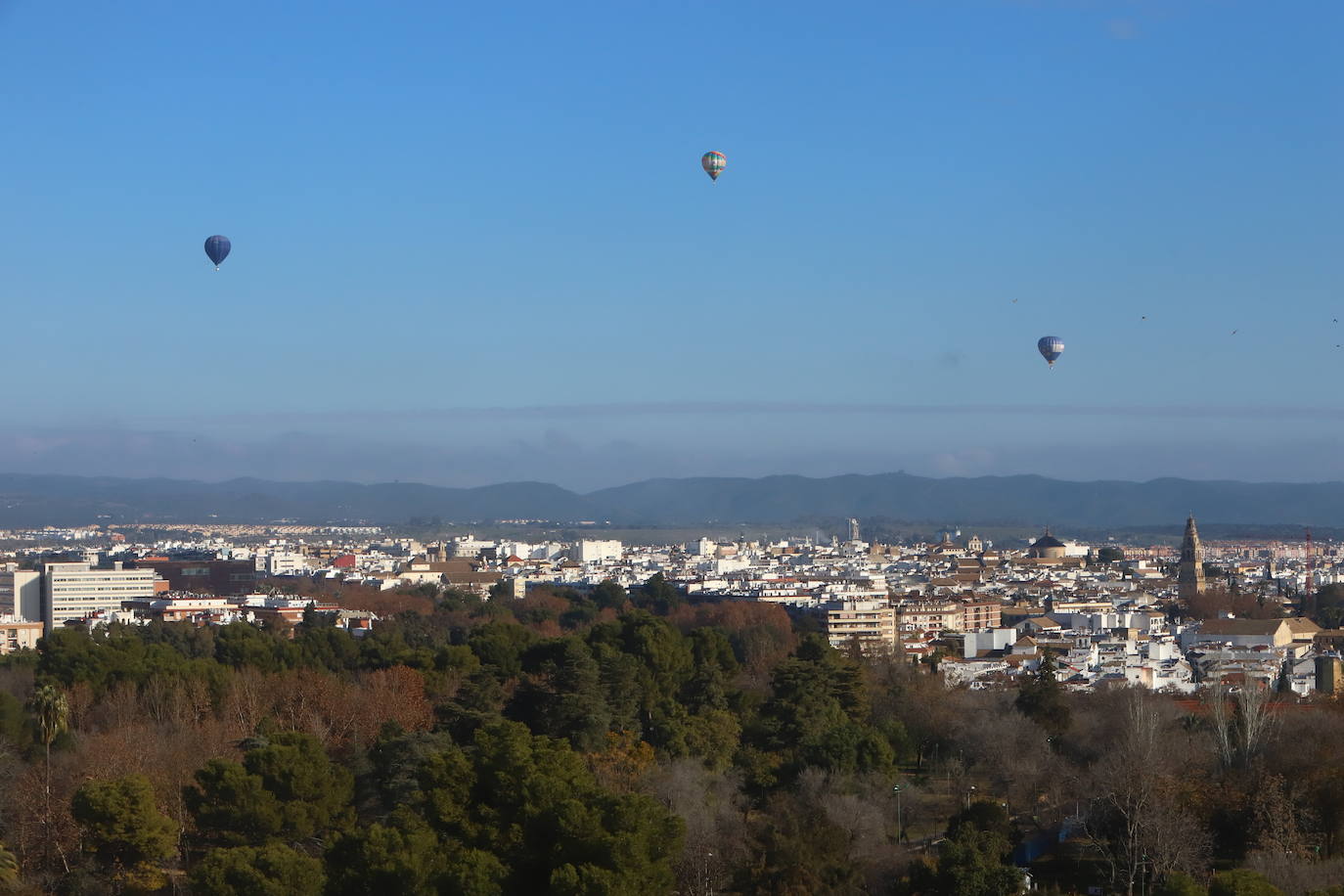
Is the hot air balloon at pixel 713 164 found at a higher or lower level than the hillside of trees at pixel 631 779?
higher

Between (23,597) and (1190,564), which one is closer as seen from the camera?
(23,597)

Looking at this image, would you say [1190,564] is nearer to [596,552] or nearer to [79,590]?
[596,552]

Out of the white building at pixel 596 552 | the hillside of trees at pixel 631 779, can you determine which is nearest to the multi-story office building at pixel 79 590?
the hillside of trees at pixel 631 779

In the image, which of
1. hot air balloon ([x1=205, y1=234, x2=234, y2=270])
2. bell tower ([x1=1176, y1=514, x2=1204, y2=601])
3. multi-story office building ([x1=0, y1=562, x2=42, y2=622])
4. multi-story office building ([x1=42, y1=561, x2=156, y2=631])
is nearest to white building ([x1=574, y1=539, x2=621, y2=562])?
bell tower ([x1=1176, y1=514, x2=1204, y2=601])

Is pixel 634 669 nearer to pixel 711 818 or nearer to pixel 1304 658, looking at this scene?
pixel 711 818

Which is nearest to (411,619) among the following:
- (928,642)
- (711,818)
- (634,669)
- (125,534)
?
(928,642)

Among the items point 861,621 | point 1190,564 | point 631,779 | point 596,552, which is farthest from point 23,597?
point 596,552

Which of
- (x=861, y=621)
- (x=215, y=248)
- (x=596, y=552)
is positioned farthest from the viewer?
(x=596, y=552)

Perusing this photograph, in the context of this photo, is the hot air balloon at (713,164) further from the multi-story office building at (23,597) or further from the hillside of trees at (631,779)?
the multi-story office building at (23,597)
